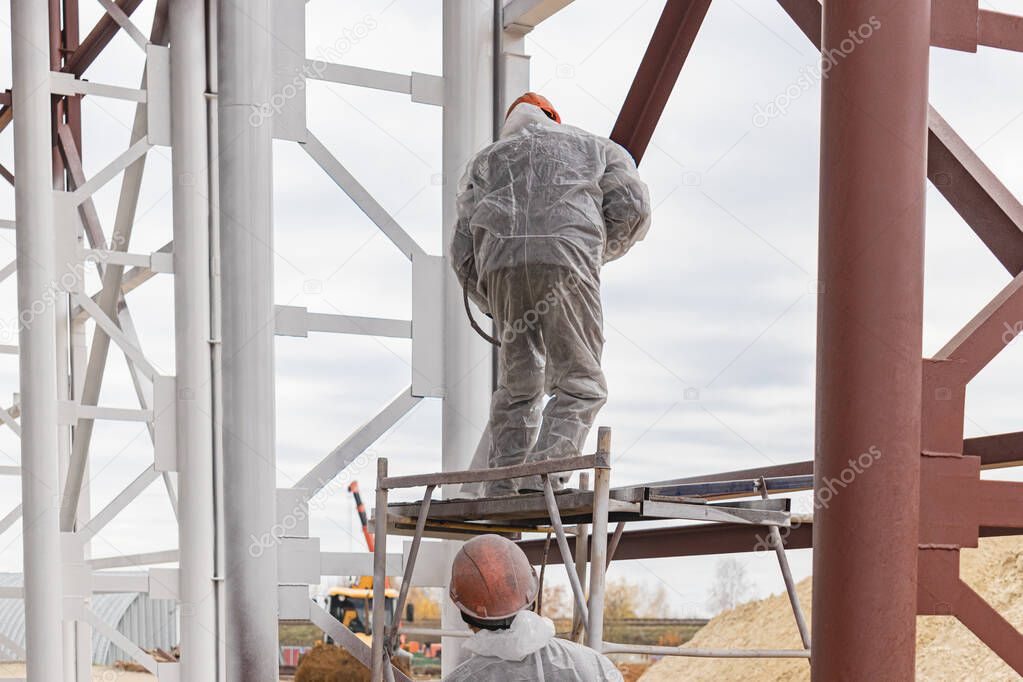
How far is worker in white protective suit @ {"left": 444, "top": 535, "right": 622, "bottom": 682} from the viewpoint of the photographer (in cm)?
274

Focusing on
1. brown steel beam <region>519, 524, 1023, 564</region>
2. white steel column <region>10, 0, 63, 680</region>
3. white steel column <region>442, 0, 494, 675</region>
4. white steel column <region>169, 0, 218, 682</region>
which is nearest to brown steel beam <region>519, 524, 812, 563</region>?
brown steel beam <region>519, 524, 1023, 564</region>

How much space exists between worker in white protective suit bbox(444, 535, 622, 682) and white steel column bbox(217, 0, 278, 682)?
3573 mm

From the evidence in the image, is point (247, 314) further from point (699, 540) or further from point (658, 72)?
point (699, 540)

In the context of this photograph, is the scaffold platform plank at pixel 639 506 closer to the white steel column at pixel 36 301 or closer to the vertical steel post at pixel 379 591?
the vertical steel post at pixel 379 591

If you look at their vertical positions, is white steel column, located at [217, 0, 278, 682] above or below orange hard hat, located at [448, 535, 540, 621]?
above

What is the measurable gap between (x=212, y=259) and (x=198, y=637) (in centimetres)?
188

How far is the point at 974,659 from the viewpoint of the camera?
8.54 metres

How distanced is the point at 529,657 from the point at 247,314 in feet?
12.2

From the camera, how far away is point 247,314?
A: 617 centimetres

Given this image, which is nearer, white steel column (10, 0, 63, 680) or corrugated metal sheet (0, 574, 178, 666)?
white steel column (10, 0, 63, 680)

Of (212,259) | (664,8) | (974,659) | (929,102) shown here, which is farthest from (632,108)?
(974,659)

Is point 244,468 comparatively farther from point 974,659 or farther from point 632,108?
point 974,659

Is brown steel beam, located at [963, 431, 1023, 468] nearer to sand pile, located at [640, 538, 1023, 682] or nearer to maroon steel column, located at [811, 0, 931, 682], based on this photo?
maroon steel column, located at [811, 0, 931, 682]

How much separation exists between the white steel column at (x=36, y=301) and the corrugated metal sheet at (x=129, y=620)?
1250cm
